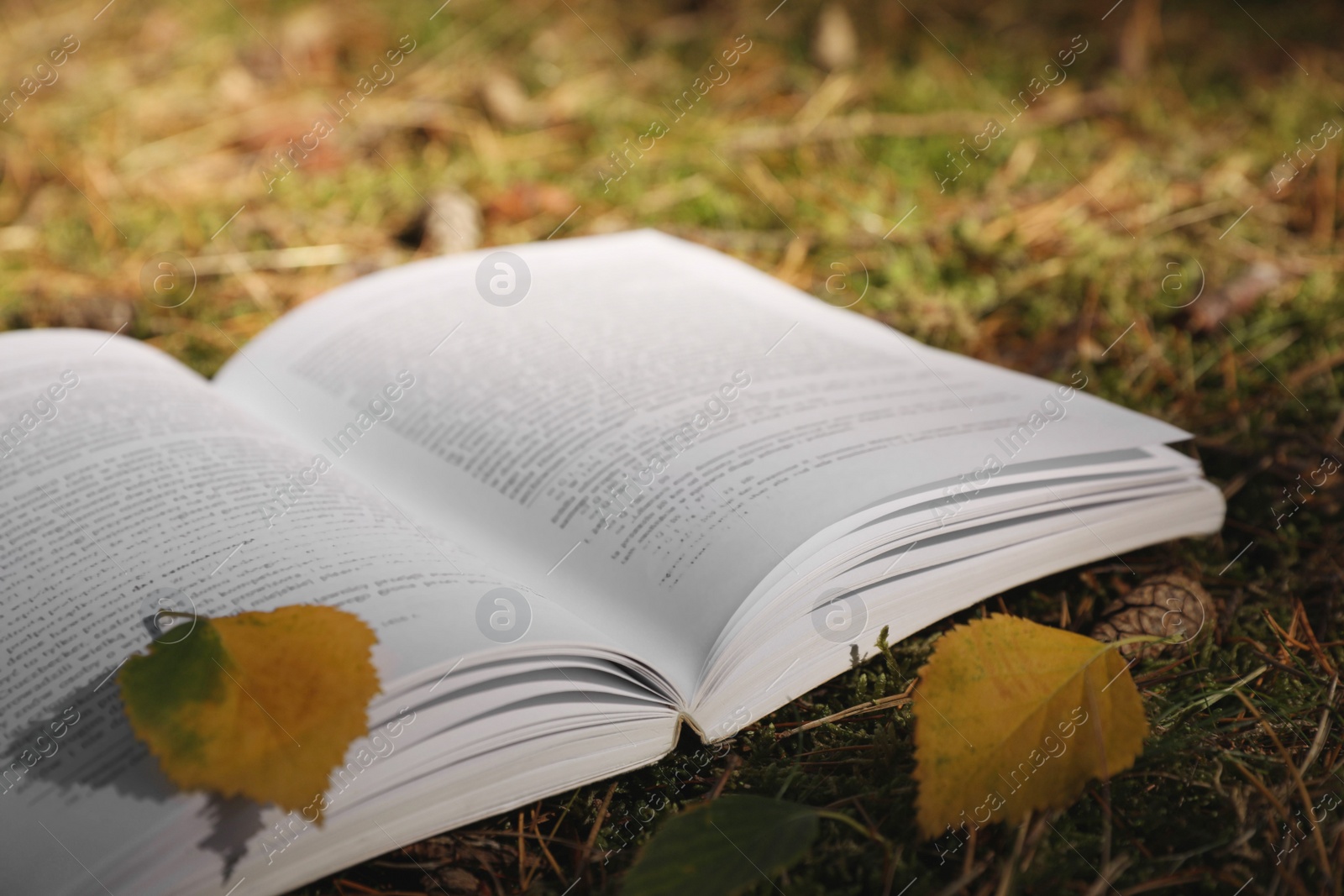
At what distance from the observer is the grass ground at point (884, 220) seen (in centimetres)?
80

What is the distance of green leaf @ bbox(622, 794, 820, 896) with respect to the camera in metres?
0.65

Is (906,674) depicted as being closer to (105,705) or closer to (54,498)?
(105,705)

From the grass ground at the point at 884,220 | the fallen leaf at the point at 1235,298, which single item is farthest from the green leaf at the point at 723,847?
the fallen leaf at the point at 1235,298

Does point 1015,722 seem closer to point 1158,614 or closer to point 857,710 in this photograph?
point 857,710

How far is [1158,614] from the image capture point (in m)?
1.03

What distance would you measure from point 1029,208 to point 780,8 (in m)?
1.77

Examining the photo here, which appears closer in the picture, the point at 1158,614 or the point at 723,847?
the point at 723,847

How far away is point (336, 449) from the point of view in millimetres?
1201

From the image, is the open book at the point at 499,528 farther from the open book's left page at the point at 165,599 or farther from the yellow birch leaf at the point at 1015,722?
the yellow birch leaf at the point at 1015,722

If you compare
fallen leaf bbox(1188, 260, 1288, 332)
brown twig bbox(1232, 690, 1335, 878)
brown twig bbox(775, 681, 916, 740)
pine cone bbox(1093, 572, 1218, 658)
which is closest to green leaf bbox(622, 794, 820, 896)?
brown twig bbox(775, 681, 916, 740)

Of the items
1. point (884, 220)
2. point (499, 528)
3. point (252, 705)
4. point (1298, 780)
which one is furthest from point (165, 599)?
point (884, 220)

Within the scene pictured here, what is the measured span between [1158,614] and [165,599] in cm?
98

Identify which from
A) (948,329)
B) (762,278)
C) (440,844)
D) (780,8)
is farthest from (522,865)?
(780,8)

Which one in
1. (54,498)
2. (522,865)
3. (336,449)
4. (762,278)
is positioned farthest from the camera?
(762,278)
